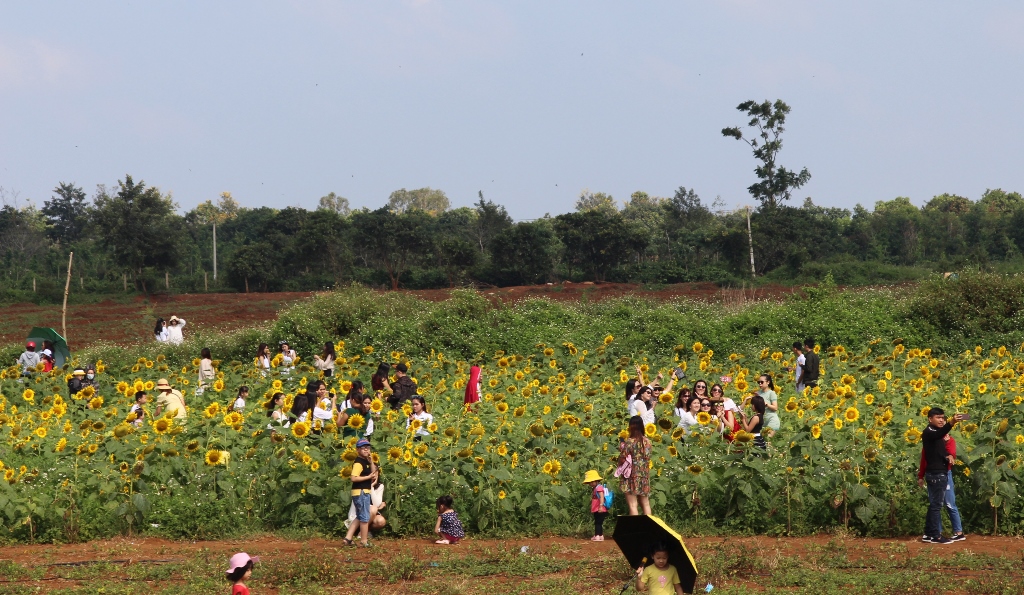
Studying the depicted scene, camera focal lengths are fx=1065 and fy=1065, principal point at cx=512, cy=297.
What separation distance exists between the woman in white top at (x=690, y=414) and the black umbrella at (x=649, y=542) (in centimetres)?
541

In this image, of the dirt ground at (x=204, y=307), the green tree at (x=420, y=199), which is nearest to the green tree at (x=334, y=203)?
the green tree at (x=420, y=199)

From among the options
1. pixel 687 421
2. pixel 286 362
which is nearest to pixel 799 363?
pixel 687 421

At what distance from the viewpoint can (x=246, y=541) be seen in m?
9.30

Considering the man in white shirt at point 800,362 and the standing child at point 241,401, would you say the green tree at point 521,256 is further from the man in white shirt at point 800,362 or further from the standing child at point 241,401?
the standing child at point 241,401

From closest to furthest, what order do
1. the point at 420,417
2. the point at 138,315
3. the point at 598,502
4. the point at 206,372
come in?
the point at 598,502 < the point at 420,417 < the point at 206,372 < the point at 138,315

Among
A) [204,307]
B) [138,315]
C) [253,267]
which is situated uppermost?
[253,267]

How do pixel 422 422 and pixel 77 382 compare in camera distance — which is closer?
pixel 422 422

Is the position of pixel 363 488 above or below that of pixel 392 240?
below

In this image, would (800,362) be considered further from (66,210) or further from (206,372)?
(66,210)

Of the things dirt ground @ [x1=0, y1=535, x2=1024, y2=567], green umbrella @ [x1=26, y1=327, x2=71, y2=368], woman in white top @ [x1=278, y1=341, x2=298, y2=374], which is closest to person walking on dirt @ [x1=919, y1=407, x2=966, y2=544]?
dirt ground @ [x1=0, y1=535, x2=1024, y2=567]

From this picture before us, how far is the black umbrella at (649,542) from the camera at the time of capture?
5199mm

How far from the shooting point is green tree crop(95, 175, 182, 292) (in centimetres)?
4844

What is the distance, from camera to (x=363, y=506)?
8.95 metres

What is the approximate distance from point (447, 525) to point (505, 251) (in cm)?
4155
